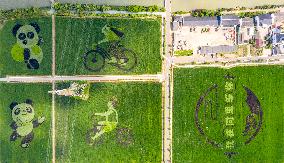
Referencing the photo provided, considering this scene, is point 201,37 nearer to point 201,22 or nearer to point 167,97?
point 201,22

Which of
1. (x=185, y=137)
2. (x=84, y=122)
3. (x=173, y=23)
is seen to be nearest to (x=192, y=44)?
(x=173, y=23)

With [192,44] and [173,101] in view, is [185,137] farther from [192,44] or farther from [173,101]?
[192,44]

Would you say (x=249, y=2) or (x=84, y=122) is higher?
(x=249, y=2)

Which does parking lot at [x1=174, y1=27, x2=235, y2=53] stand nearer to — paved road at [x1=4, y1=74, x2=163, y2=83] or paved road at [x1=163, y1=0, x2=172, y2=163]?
paved road at [x1=163, y1=0, x2=172, y2=163]

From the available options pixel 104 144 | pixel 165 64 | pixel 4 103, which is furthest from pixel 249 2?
pixel 4 103

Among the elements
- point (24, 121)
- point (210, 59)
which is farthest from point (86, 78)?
point (210, 59)

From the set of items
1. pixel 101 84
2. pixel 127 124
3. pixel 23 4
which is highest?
pixel 23 4
